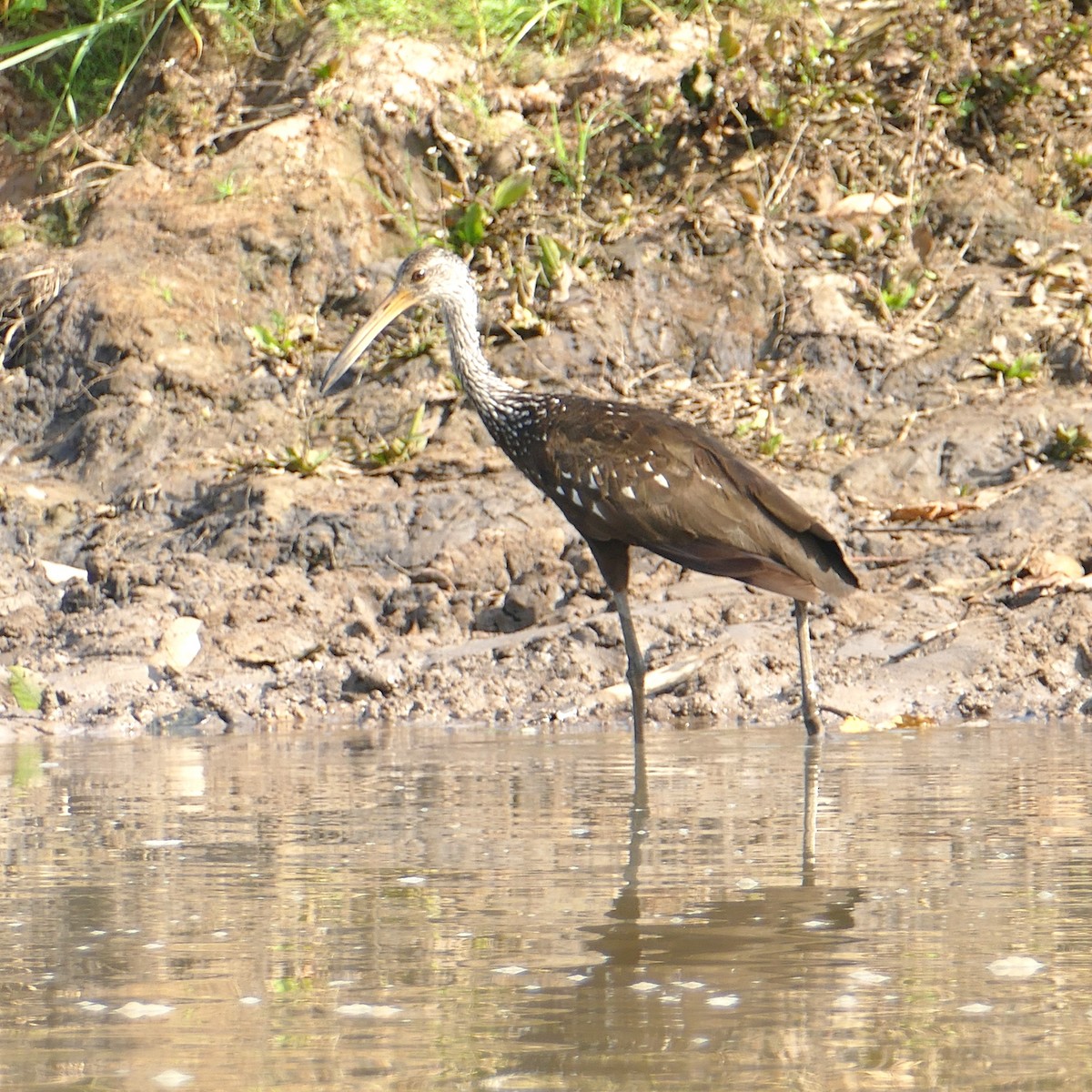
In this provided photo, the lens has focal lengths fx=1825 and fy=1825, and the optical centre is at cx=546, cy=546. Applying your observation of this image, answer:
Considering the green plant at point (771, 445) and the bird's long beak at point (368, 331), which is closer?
the bird's long beak at point (368, 331)

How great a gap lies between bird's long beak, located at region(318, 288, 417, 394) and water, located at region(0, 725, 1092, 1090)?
10.1 feet

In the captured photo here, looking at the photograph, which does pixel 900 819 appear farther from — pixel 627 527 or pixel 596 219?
pixel 596 219

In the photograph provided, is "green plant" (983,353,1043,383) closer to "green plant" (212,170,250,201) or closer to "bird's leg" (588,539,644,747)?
"bird's leg" (588,539,644,747)

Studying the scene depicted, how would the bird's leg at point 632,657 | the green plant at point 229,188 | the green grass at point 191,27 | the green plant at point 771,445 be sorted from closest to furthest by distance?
A: 1. the bird's leg at point 632,657
2. the green plant at point 771,445
3. the green plant at point 229,188
4. the green grass at point 191,27

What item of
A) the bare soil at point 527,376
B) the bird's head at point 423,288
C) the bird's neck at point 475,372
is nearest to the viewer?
the bird's neck at point 475,372

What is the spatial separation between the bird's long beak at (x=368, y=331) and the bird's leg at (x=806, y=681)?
2.61m

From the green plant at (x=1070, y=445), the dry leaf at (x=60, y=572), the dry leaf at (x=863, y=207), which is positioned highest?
the dry leaf at (x=863, y=207)

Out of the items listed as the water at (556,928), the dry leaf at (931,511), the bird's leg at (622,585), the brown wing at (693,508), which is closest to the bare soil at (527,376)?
the dry leaf at (931,511)

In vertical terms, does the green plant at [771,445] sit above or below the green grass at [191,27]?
below

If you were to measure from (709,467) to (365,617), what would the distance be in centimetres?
222

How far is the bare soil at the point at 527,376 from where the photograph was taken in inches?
313

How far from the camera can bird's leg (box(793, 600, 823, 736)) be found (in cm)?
694

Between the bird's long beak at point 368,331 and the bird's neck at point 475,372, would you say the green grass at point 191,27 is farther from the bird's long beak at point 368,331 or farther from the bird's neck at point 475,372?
the bird's neck at point 475,372

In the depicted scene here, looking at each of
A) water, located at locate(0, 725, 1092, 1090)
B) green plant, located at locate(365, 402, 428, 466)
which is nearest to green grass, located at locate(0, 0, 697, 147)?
green plant, located at locate(365, 402, 428, 466)
